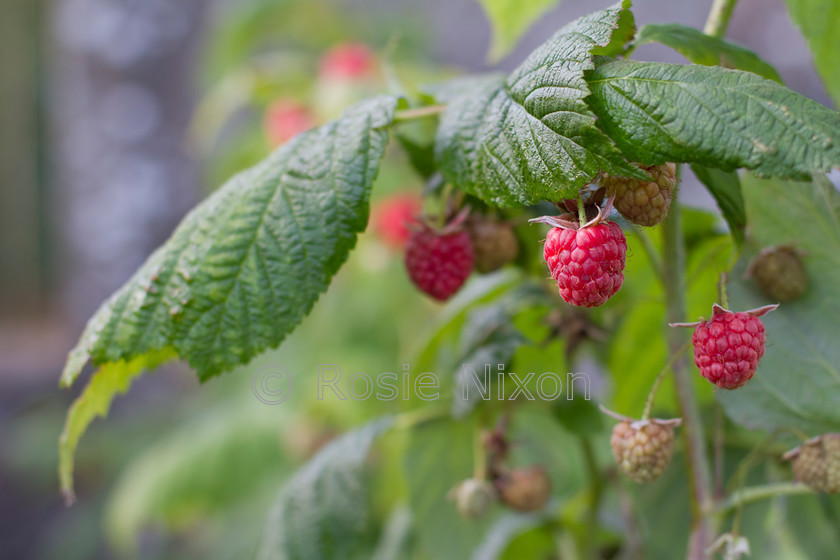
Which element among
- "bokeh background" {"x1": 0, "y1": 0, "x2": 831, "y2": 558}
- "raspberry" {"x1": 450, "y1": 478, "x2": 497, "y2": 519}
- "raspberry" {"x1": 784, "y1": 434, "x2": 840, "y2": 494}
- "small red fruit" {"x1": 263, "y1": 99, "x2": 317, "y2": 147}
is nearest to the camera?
"raspberry" {"x1": 784, "y1": 434, "x2": 840, "y2": 494}

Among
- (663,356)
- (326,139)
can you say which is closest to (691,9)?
(663,356)

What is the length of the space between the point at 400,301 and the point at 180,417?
1.34 m

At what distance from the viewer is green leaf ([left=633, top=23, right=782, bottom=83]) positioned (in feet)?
1.30

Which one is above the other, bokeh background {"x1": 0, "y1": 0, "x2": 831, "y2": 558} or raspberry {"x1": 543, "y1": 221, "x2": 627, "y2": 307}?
raspberry {"x1": 543, "y1": 221, "x2": 627, "y2": 307}

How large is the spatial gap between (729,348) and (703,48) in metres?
0.16

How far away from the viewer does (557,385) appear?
59 cm

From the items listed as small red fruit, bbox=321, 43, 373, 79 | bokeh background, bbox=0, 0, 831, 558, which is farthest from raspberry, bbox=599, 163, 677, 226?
small red fruit, bbox=321, 43, 373, 79

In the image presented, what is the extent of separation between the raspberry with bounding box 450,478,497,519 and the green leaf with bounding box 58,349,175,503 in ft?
0.78

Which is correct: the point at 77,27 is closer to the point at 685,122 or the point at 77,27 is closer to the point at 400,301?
the point at 400,301

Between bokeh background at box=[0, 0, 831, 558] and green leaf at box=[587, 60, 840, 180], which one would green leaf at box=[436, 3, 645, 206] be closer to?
green leaf at box=[587, 60, 840, 180]

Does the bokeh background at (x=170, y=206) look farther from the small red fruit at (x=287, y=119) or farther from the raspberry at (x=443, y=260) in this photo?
the raspberry at (x=443, y=260)

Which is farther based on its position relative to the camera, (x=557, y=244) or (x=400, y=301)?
(x=400, y=301)

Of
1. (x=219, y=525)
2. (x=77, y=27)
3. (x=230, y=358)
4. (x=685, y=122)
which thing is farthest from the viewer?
(x=77, y=27)

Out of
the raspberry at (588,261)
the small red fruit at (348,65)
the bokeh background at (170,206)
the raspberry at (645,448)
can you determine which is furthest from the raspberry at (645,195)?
the small red fruit at (348,65)
